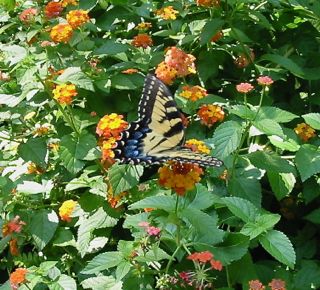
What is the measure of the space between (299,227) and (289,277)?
0.53 meters

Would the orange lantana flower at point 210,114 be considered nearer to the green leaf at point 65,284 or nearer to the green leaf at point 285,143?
the green leaf at point 285,143

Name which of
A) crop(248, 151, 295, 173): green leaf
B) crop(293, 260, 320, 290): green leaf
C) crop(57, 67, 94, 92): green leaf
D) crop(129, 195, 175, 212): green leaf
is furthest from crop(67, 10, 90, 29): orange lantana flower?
crop(293, 260, 320, 290): green leaf

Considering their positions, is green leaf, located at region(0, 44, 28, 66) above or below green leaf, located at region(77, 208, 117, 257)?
above

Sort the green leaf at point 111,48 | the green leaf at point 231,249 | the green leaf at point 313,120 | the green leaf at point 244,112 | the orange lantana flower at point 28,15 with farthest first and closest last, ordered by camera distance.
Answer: the orange lantana flower at point 28,15 → the green leaf at point 111,48 → the green leaf at point 313,120 → the green leaf at point 244,112 → the green leaf at point 231,249

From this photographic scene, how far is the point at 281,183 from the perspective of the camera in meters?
2.52

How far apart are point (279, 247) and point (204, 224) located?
0.29 m

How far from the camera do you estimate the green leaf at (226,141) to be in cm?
229

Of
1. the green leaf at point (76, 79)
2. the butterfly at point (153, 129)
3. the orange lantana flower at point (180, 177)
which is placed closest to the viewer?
the orange lantana flower at point (180, 177)

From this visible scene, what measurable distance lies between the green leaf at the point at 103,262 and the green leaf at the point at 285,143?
0.75 metres

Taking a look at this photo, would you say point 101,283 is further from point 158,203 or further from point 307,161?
point 307,161

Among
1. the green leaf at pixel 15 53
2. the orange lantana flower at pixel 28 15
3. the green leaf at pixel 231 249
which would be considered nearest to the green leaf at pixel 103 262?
the green leaf at pixel 231 249

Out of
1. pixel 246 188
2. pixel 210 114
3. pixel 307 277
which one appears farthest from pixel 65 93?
pixel 307 277

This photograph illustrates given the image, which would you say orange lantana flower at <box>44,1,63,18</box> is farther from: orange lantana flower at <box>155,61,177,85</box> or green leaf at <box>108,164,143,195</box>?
green leaf at <box>108,164,143,195</box>

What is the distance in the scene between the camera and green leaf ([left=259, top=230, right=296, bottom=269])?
2.09 m
